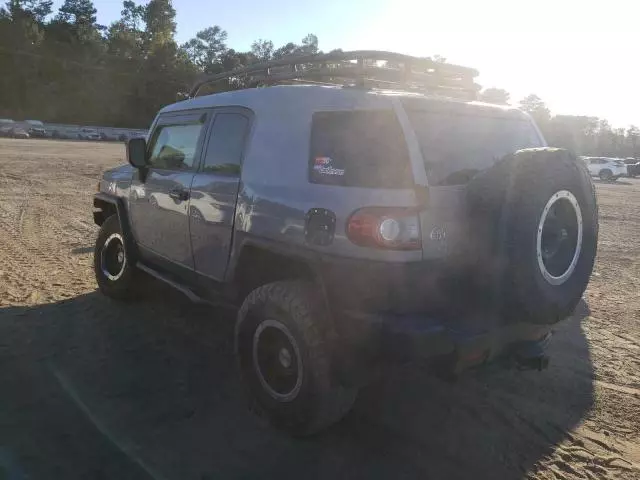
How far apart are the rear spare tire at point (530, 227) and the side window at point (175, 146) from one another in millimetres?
2333

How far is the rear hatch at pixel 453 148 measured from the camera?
2908mm

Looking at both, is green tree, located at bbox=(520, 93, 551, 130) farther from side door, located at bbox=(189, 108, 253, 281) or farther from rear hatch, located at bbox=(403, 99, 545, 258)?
side door, located at bbox=(189, 108, 253, 281)

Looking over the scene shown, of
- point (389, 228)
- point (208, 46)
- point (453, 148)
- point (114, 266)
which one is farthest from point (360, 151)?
point (208, 46)

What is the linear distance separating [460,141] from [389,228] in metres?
0.91

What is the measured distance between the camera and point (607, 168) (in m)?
34.6

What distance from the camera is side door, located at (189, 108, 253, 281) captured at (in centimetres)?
374

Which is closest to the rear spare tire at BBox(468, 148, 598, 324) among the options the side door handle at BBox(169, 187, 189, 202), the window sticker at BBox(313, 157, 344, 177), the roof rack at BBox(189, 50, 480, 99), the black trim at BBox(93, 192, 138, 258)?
the window sticker at BBox(313, 157, 344, 177)

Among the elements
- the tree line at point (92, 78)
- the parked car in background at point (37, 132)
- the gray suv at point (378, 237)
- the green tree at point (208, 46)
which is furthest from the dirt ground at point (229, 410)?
the green tree at point (208, 46)

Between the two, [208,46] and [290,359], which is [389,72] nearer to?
[290,359]

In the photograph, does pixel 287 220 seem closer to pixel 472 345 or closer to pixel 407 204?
pixel 407 204

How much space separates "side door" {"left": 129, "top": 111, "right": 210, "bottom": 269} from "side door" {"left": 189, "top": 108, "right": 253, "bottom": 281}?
0.15 metres

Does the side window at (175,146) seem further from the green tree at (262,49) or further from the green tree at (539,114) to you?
the green tree at (262,49)

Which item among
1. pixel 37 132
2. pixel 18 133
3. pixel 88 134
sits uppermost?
pixel 88 134

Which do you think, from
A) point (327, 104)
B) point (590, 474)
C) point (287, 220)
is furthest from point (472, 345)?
point (327, 104)
